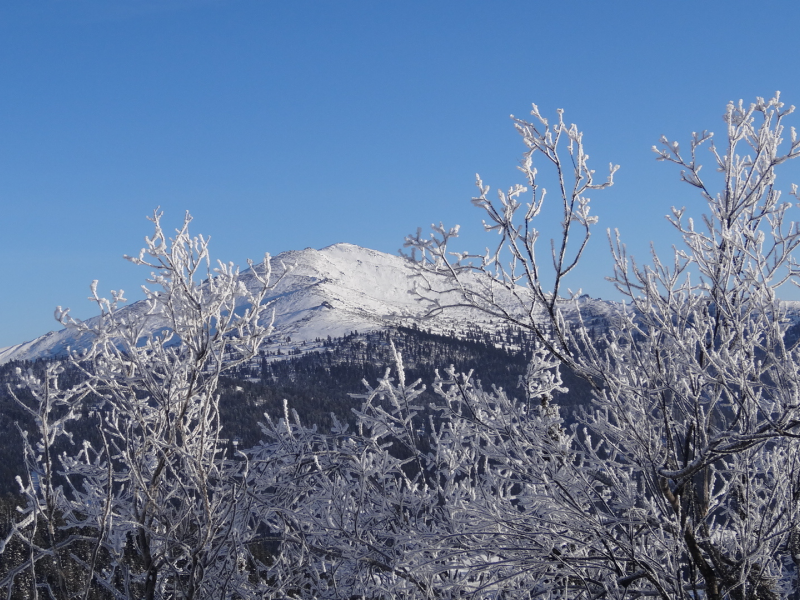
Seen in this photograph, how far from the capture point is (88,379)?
4.11 m

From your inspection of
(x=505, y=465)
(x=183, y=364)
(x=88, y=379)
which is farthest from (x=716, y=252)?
(x=88, y=379)

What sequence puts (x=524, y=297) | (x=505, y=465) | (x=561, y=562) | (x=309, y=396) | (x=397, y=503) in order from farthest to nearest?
(x=309, y=396) < (x=397, y=503) < (x=524, y=297) < (x=505, y=465) < (x=561, y=562)

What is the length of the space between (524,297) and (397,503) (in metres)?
2.57

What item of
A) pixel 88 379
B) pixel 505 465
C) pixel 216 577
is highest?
pixel 88 379

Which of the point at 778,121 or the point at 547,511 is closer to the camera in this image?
the point at 778,121

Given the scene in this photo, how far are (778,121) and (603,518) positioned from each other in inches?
109

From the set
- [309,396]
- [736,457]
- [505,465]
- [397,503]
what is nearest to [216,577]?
[397,503]

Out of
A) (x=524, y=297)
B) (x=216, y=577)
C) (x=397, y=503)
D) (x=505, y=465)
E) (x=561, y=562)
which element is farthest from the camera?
(x=397, y=503)

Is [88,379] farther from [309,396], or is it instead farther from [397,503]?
[309,396]

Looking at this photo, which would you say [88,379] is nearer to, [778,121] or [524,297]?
[524,297]

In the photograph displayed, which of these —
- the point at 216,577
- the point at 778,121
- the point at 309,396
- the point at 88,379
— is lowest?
the point at 216,577

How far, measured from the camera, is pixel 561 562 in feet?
11.4

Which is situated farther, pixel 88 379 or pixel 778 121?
pixel 88 379

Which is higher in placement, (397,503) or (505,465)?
(505,465)
